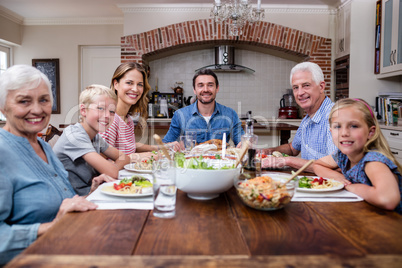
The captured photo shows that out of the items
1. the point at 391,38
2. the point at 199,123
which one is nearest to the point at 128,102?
the point at 199,123

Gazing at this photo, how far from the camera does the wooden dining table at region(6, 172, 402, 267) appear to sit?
656mm

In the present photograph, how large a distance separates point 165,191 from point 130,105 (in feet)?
5.77

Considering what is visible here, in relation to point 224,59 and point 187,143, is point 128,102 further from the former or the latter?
point 224,59

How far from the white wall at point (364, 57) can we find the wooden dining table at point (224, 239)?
394 cm

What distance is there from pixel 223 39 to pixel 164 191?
4.40 meters

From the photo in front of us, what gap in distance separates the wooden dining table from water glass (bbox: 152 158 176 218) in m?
0.03

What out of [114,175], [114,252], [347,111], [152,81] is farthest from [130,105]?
[152,81]

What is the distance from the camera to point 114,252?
2.33ft

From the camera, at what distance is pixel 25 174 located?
109cm

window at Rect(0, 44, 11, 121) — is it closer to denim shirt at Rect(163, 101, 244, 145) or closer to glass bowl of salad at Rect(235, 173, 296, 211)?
denim shirt at Rect(163, 101, 244, 145)

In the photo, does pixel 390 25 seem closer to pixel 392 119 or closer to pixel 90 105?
pixel 392 119

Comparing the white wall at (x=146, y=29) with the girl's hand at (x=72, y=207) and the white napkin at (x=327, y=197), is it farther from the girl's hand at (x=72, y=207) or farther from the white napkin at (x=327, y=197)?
the girl's hand at (x=72, y=207)

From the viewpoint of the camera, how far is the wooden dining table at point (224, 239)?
66cm

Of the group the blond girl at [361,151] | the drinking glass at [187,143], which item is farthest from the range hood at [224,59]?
the blond girl at [361,151]
